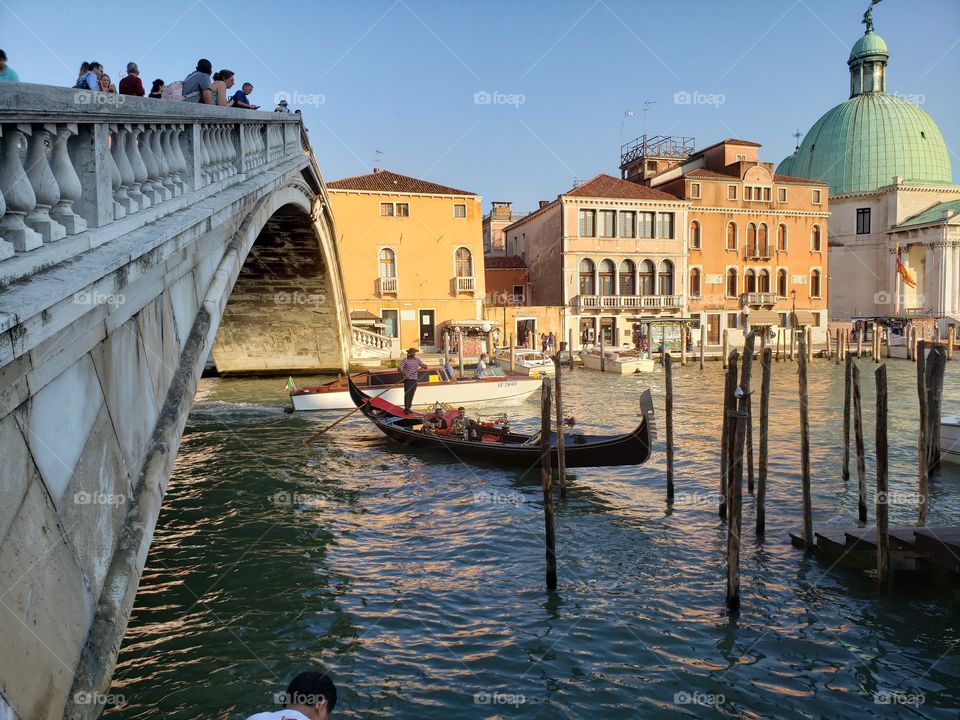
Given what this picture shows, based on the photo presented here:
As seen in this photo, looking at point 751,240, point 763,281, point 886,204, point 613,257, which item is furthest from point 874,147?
point 613,257

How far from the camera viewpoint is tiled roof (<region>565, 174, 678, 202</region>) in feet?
90.4

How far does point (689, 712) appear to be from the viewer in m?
4.27

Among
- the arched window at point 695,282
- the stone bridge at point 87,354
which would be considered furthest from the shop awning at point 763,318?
the stone bridge at point 87,354

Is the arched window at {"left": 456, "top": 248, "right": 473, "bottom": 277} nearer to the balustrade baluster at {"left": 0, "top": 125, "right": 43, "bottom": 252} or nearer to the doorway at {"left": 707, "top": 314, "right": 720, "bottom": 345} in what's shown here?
the doorway at {"left": 707, "top": 314, "right": 720, "bottom": 345}

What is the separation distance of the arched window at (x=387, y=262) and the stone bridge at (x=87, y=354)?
69.0ft

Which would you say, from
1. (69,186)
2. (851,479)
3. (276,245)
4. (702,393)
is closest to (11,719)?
(69,186)

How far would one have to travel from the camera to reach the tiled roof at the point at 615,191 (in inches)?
1085

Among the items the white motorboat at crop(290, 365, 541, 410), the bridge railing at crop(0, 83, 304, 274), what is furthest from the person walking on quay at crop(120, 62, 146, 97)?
the white motorboat at crop(290, 365, 541, 410)

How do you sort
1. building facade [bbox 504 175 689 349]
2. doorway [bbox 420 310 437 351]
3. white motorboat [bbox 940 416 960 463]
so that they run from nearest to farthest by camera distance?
1. white motorboat [bbox 940 416 960 463]
2. doorway [bbox 420 310 437 351]
3. building facade [bbox 504 175 689 349]

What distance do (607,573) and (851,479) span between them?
495 centimetres

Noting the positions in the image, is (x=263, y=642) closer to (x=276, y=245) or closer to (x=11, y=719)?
(x=11, y=719)

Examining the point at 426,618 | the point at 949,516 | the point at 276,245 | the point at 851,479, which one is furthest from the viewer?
the point at 276,245

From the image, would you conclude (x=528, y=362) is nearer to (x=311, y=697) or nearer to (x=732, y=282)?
(x=732, y=282)

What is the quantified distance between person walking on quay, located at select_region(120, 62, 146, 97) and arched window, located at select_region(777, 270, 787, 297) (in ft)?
94.8
